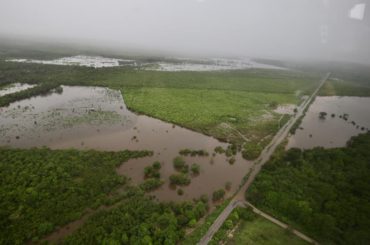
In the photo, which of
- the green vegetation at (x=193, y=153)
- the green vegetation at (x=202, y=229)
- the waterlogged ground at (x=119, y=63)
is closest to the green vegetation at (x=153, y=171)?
the green vegetation at (x=193, y=153)

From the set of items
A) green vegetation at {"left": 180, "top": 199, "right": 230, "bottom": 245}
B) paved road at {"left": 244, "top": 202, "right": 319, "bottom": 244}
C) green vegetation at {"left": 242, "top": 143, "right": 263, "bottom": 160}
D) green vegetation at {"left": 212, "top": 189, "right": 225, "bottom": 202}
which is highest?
green vegetation at {"left": 242, "top": 143, "right": 263, "bottom": 160}

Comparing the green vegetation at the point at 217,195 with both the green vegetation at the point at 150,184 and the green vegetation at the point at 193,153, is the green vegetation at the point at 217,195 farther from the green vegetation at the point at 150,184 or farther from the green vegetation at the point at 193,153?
the green vegetation at the point at 193,153

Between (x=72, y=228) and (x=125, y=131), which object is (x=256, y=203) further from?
(x=125, y=131)

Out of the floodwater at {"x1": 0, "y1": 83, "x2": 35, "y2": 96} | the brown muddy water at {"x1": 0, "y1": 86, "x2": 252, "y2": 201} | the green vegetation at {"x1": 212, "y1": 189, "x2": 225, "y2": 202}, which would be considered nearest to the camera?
the green vegetation at {"x1": 212, "y1": 189, "x2": 225, "y2": 202}

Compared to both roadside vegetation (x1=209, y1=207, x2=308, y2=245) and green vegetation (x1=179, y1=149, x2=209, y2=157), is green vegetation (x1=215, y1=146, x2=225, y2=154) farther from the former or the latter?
roadside vegetation (x1=209, y1=207, x2=308, y2=245)

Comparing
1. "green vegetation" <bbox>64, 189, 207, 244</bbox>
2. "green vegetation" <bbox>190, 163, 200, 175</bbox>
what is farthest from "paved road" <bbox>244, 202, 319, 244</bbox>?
"green vegetation" <bbox>190, 163, 200, 175</bbox>

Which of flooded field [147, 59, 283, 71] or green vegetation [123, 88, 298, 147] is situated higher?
flooded field [147, 59, 283, 71]

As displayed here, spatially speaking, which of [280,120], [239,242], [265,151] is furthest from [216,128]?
[239,242]

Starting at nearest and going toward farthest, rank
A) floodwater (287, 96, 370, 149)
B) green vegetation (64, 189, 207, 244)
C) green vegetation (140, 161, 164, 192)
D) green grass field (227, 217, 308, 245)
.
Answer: green vegetation (64, 189, 207, 244) → green grass field (227, 217, 308, 245) → green vegetation (140, 161, 164, 192) → floodwater (287, 96, 370, 149)

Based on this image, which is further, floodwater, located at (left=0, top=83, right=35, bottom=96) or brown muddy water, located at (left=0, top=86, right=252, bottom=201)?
floodwater, located at (left=0, top=83, right=35, bottom=96)
